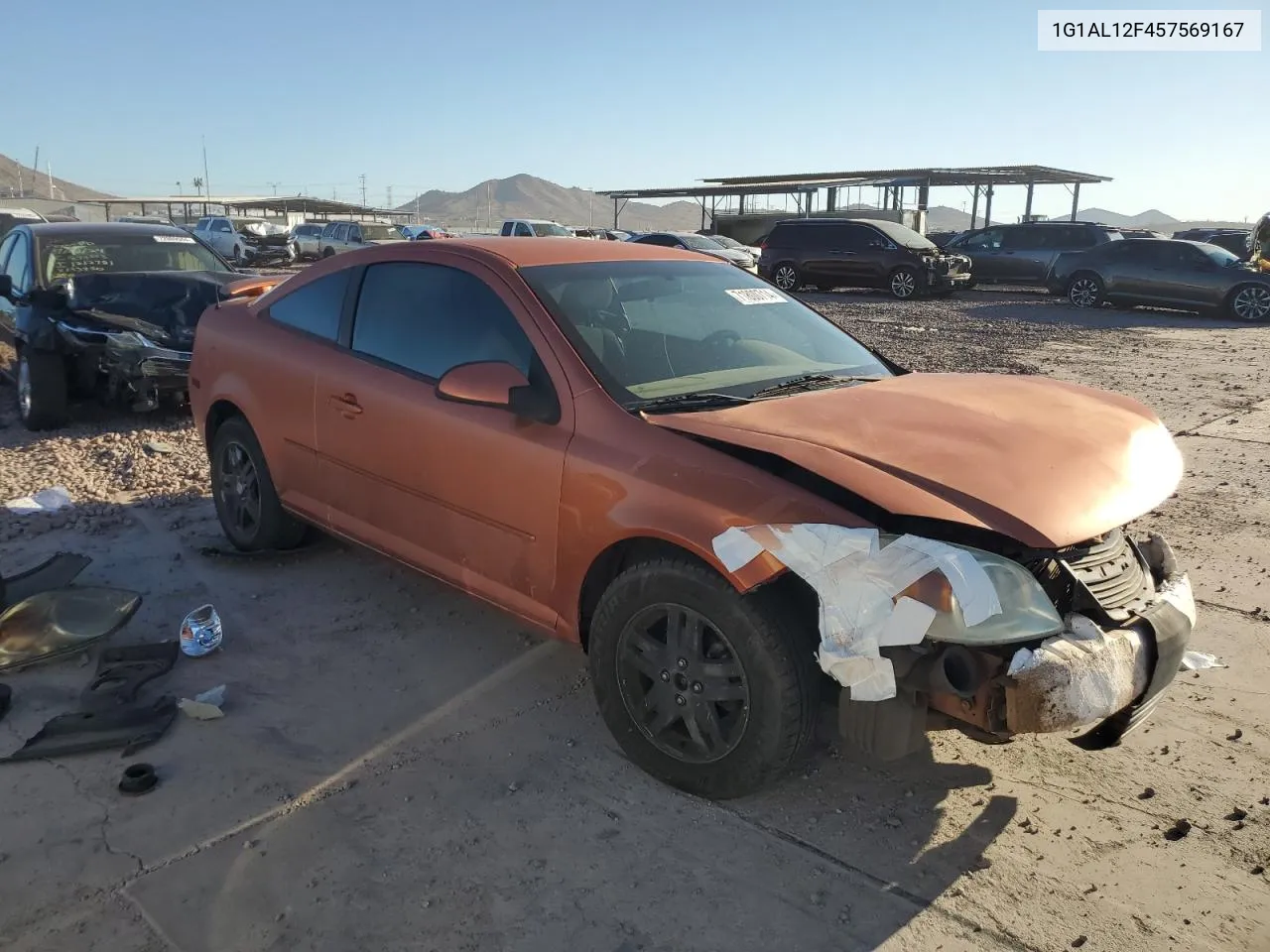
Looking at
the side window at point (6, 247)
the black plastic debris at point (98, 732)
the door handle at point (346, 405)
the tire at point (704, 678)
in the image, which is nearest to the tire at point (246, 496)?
the door handle at point (346, 405)

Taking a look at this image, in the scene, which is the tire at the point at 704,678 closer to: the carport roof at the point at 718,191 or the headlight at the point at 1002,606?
the headlight at the point at 1002,606

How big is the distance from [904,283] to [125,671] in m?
19.0

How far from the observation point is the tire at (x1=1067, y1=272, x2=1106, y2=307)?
18547 mm

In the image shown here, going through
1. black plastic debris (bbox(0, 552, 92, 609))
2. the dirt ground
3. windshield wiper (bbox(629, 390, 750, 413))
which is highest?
windshield wiper (bbox(629, 390, 750, 413))

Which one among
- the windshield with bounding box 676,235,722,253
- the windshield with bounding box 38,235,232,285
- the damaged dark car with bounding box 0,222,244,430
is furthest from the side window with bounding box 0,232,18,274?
the windshield with bounding box 676,235,722,253

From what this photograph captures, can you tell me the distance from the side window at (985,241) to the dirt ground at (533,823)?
65.7ft

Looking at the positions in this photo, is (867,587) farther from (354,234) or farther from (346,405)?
(354,234)

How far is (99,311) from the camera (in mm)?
7711

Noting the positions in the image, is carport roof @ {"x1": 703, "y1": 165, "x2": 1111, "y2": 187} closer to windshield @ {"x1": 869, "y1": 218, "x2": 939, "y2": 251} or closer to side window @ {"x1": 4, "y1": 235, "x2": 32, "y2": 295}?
windshield @ {"x1": 869, "y1": 218, "x2": 939, "y2": 251}

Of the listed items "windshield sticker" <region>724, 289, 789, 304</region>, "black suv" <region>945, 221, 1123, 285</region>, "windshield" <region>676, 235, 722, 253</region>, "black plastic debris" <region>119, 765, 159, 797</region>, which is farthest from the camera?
"windshield" <region>676, 235, 722, 253</region>

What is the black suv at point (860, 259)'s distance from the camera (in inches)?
802

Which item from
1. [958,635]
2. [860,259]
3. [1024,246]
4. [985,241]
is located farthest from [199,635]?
[985,241]

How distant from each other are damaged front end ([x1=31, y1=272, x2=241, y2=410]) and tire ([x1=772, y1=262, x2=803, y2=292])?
1540 centimetres

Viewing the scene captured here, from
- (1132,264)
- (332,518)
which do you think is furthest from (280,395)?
(1132,264)
